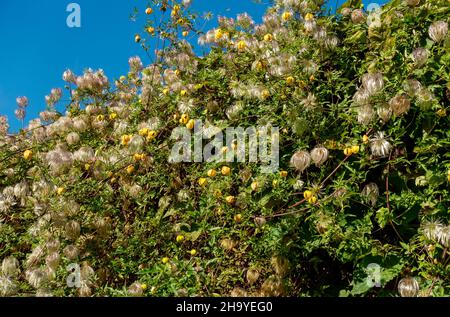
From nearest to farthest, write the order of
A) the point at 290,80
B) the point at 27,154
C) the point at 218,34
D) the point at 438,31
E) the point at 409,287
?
the point at 409,287 < the point at 438,31 < the point at 290,80 < the point at 27,154 < the point at 218,34

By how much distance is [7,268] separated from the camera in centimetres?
228

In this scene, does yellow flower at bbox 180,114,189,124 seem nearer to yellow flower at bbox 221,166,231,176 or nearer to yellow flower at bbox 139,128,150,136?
yellow flower at bbox 139,128,150,136

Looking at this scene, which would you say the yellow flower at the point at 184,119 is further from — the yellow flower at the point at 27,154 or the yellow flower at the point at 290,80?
the yellow flower at the point at 27,154

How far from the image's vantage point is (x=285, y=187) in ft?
7.57

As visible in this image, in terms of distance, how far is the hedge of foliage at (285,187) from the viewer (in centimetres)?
217

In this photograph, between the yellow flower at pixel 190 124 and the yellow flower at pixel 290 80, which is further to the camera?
the yellow flower at pixel 190 124

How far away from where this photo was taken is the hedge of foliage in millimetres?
2168

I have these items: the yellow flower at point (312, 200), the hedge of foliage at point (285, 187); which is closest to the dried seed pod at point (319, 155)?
the hedge of foliage at point (285, 187)

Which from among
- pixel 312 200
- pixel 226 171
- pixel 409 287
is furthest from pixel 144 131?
pixel 409 287

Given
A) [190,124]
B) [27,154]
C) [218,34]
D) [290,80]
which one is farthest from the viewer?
[218,34]

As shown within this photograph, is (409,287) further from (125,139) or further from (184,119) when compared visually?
(125,139)

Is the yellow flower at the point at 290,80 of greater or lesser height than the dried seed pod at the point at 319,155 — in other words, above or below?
above

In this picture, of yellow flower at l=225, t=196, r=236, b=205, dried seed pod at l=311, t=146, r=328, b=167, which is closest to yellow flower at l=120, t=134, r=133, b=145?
yellow flower at l=225, t=196, r=236, b=205

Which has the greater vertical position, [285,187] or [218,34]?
[218,34]
